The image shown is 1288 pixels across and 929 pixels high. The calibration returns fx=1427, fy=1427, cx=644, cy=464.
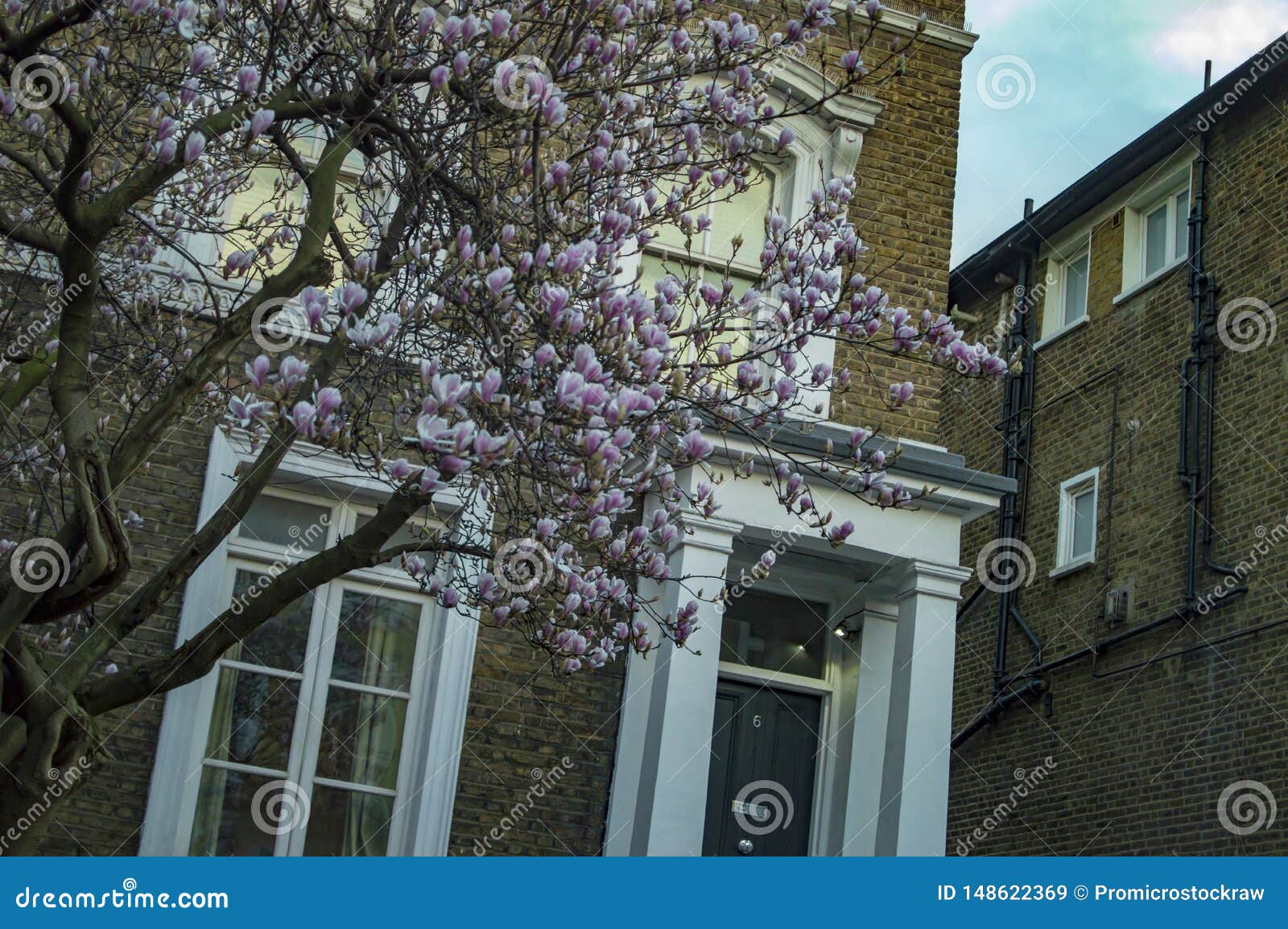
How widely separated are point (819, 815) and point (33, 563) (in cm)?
678

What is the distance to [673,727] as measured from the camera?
32.0 feet

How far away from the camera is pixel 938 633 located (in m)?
10.7

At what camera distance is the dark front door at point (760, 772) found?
37.8ft

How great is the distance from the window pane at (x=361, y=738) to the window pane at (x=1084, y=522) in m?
9.24

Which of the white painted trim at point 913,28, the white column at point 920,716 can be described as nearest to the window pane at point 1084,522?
the white column at point 920,716

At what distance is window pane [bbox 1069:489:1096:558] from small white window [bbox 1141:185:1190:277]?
2646 mm

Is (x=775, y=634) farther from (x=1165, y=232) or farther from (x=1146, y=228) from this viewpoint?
(x=1146, y=228)

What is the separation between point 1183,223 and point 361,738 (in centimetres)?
1108

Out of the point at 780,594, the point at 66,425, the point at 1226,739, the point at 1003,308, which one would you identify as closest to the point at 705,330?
the point at 66,425

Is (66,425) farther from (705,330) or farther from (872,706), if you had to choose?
(872,706)

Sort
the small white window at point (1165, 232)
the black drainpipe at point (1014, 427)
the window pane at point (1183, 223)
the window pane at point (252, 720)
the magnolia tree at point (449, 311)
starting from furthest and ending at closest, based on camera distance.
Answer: the black drainpipe at point (1014, 427)
the small white window at point (1165, 232)
the window pane at point (1183, 223)
the window pane at point (252, 720)
the magnolia tree at point (449, 311)

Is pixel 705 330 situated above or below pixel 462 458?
above

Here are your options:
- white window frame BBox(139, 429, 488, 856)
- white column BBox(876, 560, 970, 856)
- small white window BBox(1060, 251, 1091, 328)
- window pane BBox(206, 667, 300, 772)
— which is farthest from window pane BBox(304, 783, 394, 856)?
small white window BBox(1060, 251, 1091, 328)

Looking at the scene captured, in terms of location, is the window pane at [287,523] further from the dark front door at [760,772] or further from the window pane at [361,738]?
the dark front door at [760,772]
